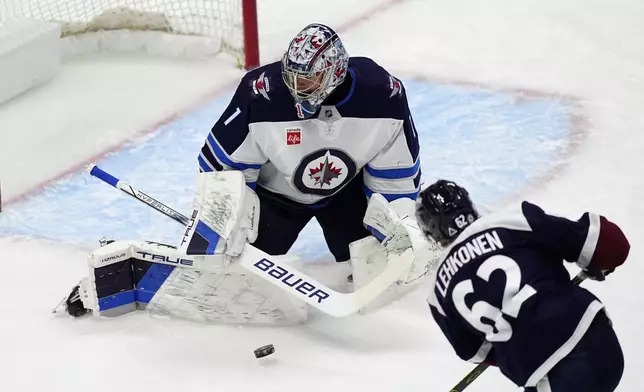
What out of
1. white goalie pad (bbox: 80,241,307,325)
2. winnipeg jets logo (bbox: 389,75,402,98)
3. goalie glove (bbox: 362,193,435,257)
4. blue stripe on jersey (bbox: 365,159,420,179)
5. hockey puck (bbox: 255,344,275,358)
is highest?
winnipeg jets logo (bbox: 389,75,402,98)

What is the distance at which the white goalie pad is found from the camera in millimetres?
2617

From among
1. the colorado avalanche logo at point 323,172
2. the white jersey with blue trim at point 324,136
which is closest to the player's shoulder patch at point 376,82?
the white jersey with blue trim at point 324,136

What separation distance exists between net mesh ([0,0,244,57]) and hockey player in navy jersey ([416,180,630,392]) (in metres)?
2.59

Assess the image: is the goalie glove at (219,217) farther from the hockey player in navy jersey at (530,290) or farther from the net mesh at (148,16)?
the net mesh at (148,16)

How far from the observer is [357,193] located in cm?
281

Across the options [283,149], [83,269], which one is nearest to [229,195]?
[283,149]

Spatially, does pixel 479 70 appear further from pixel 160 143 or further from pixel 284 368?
pixel 284 368

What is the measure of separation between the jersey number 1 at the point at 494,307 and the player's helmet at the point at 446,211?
0.33 ft

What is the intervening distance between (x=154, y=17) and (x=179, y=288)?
77.0 inches

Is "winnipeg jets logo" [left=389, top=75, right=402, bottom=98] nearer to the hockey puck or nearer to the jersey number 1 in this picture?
the hockey puck

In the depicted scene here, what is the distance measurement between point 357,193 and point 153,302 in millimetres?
606

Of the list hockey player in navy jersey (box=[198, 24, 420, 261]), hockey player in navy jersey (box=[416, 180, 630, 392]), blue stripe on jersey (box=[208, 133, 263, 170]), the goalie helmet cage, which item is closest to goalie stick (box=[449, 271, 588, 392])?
hockey player in navy jersey (box=[416, 180, 630, 392])

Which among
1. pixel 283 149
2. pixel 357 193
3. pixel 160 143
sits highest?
pixel 283 149

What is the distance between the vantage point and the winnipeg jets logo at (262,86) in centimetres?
254
